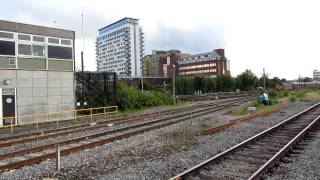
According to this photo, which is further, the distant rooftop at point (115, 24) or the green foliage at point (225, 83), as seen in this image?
the distant rooftop at point (115, 24)

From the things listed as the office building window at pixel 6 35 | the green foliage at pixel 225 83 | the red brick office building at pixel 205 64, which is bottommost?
the green foliage at pixel 225 83

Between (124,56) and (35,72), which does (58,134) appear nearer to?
(35,72)

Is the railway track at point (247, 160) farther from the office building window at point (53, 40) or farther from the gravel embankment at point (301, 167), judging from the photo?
the office building window at point (53, 40)

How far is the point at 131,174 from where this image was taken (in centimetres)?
1017

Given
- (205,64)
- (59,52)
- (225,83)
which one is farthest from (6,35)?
(205,64)

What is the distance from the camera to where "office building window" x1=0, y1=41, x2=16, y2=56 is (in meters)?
24.9

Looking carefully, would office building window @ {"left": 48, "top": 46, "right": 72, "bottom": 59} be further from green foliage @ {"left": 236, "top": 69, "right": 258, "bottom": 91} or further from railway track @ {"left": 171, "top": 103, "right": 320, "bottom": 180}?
green foliage @ {"left": 236, "top": 69, "right": 258, "bottom": 91}

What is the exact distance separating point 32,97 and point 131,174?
18.1 metres

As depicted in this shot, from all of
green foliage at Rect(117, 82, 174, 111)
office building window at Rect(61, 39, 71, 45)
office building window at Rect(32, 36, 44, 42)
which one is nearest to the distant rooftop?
green foliage at Rect(117, 82, 174, 111)

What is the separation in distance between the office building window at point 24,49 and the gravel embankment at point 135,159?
12298mm

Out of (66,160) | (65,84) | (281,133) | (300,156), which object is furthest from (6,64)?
(300,156)

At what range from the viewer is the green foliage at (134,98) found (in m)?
40.0

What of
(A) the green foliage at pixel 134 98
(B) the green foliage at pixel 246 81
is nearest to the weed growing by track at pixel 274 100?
(A) the green foliage at pixel 134 98

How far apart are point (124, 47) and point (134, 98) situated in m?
128
